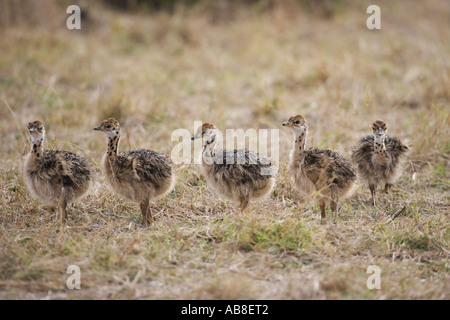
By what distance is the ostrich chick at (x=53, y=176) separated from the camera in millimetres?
5137

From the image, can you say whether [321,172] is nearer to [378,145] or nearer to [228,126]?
[378,145]

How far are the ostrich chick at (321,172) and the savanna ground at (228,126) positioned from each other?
0.24 meters

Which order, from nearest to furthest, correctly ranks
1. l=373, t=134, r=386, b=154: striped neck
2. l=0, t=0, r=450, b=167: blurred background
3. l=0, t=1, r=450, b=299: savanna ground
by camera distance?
l=0, t=1, r=450, b=299: savanna ground → l=373, t=134, r=386, b=154: striped neck → l=0, t=0, r=450, b=167: blurred background

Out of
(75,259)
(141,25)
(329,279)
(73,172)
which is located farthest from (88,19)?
(329,279)

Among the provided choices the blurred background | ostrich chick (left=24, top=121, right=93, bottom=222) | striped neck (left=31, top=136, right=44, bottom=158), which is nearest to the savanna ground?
the blurred background

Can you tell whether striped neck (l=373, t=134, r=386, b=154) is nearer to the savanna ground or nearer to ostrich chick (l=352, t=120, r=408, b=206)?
ostrich chick (l=352, t=120, r=408, b=206)

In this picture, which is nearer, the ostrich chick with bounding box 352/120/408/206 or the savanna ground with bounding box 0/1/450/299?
the savanna ground with bounding box 0/1/450/299

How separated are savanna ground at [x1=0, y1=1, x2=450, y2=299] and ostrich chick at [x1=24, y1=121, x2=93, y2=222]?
0.24 m

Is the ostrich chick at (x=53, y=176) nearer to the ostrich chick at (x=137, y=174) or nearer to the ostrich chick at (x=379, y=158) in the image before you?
the ostrich chick at (x=137, y=174)

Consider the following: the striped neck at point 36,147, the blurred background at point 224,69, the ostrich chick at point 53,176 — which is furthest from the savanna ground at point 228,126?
the striped neck at point 36,147

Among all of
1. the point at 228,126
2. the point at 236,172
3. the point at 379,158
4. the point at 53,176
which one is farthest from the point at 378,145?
the point at 53,176

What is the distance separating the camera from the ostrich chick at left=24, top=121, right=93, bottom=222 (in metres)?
5.14

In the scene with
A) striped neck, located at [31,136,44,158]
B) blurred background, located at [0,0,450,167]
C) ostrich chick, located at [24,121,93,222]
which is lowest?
ostrich chick, located at [24,121,93,222]

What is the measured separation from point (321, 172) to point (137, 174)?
1733 millimetres
